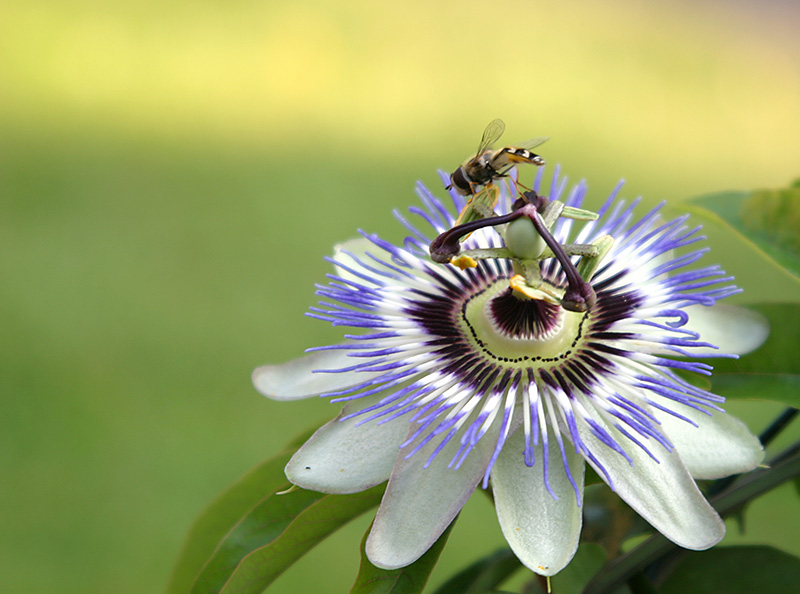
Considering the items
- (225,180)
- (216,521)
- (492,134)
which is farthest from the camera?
(225,180)

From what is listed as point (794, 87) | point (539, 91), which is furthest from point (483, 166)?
point (794, 87)

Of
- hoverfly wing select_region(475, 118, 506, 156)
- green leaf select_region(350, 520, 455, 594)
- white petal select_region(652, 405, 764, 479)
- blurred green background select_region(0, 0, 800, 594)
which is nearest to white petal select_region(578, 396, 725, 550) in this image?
white petal select_region(652, 405, 764, 479)

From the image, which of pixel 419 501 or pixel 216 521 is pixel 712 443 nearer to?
pixel 419 501

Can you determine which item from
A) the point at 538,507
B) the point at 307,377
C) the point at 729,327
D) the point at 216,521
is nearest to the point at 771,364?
the point at 729,327

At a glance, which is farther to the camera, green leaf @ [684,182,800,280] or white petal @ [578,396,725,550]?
green leaf @ [684,182,800,280]

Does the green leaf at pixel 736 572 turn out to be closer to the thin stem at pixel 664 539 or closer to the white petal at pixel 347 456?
the thin stem at pixel 664 539

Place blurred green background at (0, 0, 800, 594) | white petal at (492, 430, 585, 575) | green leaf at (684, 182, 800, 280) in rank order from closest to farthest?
1. white petal at (492, 430, 585, 575)
2. green leaf at (684, 182, 800, 280)
3. blurred green background at (0, 0, 800, 594)

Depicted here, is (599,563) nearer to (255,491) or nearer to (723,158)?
(255,491)

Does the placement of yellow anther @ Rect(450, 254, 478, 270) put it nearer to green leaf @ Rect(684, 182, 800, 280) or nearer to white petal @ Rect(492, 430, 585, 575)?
white petal @ Rect(492, 430, 585, 575)
